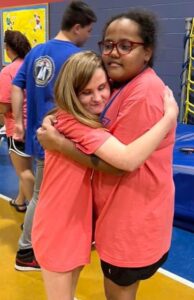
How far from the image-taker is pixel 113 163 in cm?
108

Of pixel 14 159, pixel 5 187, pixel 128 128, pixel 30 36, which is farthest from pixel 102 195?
pixel 30 36

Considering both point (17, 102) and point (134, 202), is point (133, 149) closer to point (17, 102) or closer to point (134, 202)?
point (134, 202)

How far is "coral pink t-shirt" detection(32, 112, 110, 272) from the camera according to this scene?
1.18 meters

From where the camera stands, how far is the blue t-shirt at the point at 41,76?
6.63 ft

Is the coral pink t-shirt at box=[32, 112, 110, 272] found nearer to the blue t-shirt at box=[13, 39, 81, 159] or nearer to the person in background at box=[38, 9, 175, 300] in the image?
the person in background at box=[38, 9, 175, 300]

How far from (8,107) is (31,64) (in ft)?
2.50

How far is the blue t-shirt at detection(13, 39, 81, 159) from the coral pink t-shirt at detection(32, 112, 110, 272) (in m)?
0.87

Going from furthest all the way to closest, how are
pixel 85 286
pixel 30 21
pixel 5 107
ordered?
pixel 30 21
pixel 5 107
pixel 85 286

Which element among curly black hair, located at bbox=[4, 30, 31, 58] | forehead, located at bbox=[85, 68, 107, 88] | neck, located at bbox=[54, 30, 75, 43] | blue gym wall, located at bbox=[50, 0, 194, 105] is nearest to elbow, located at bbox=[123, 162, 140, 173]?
forehead, located at bbox=[85, 68, 107, 88]

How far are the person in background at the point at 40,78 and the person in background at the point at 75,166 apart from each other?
874mm

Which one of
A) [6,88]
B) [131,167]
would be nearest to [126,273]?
[131,167]

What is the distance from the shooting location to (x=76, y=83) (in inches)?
44.5

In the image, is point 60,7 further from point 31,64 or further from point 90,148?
point 90,148

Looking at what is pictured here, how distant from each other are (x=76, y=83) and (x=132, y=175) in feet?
1.10
